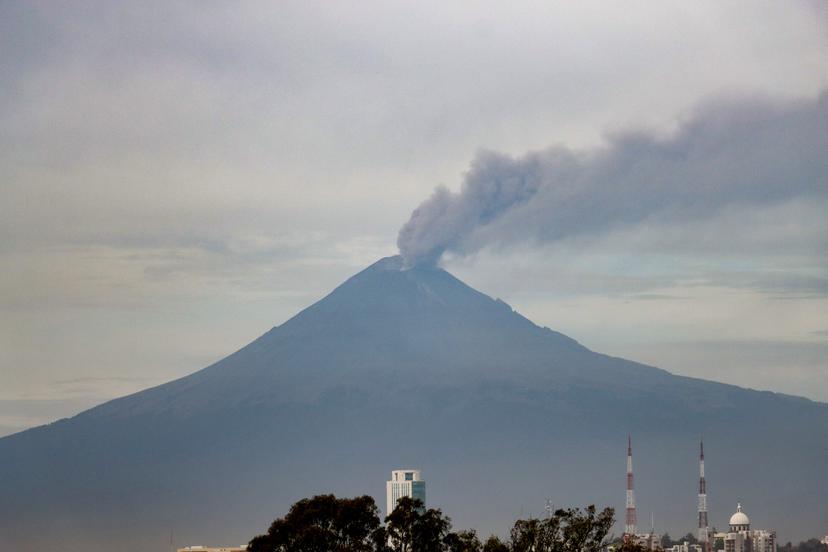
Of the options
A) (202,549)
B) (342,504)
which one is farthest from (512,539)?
(202,549)

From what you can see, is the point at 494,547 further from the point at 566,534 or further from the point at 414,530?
the point at 414,530

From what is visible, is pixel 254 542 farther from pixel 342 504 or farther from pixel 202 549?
pixel 202 549

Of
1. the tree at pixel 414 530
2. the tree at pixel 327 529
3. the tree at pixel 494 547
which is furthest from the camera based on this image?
the tree at pixel 327 529

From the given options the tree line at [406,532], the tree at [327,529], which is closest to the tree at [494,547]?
the tree line at [406,532]

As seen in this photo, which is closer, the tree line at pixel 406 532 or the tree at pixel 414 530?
the tree line at pixel 406 532

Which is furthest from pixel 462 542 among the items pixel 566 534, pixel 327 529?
pixel 327 529

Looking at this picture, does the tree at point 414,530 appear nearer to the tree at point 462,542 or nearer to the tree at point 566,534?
the tree at point 462,542

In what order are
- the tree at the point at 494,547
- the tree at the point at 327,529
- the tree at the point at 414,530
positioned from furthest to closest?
1. the tree at the point at 327,529
2. the tree at the point at 414,530
3. the tree at the point at 494,547
